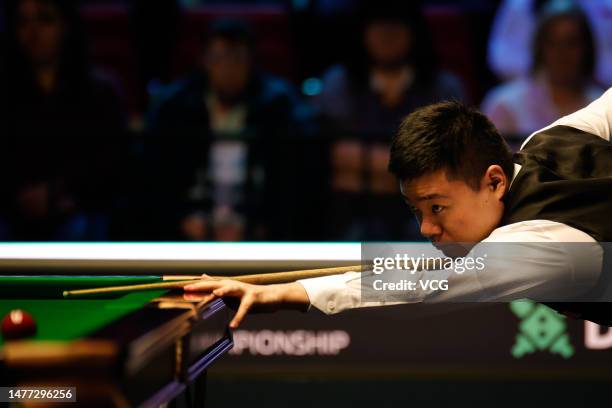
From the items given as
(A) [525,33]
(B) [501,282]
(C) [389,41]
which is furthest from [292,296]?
(A) [525,33]

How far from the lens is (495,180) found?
255cm

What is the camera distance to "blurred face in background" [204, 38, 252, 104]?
4922 mm

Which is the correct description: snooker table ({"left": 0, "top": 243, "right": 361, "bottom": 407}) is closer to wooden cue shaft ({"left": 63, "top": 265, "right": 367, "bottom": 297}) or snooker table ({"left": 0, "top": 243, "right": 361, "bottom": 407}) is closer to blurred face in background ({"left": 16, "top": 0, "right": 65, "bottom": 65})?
wooden cue shaft ({"left": 63, "top": 265, "right": 367, "bottom": 297})

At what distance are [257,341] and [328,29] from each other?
277cm

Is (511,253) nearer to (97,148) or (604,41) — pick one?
(97,148)

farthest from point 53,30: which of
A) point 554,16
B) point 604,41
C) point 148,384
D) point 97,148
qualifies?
point 148,384

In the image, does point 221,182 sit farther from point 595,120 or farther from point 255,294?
point 255,294

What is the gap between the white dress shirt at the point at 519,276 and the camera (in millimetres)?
2328

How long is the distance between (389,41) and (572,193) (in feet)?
8.74

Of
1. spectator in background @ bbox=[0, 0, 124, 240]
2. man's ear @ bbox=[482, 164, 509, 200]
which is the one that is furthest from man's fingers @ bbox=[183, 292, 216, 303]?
spectator in background @ bbox=[0, 0, 124, 240]

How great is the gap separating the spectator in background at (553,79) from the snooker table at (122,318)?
1613 mm

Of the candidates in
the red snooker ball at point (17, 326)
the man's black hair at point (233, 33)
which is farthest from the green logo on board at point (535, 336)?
the red snooker ball at point (17, 326)

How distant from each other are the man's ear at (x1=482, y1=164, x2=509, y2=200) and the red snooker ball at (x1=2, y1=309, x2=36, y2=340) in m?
1.17

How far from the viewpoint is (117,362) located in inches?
70.9
